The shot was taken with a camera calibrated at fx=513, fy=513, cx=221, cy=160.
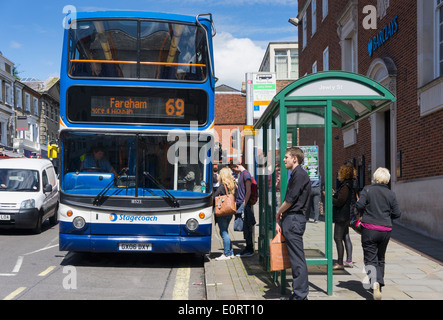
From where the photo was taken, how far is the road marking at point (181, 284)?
660 cm

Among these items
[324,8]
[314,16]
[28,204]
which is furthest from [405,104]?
[314,16]

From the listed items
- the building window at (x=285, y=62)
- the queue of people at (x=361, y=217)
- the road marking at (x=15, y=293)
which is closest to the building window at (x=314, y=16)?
the queue of people at (x=361, y=217)

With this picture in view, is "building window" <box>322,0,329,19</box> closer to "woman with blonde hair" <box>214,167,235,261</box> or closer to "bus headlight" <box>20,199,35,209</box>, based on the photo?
"bus headlight" <box>20,199,35,209</box>

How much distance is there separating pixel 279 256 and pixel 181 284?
6.60ft

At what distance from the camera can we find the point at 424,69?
12.4 meters

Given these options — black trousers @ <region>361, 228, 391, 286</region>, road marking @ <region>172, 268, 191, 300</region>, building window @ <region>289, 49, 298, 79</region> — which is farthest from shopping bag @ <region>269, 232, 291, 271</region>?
building window @ <region>289, 49, 298, 79</region>

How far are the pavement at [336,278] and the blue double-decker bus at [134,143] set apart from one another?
3.35ft

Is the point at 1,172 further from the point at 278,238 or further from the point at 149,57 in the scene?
the point at 278,238

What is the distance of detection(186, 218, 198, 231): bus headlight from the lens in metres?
8.43

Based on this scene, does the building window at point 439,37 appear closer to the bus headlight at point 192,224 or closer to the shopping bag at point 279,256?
the bus headlight at point 192,224

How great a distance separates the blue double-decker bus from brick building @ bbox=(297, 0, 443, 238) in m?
1.99

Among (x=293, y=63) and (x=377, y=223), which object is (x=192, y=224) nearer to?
(x=377, y=223)
